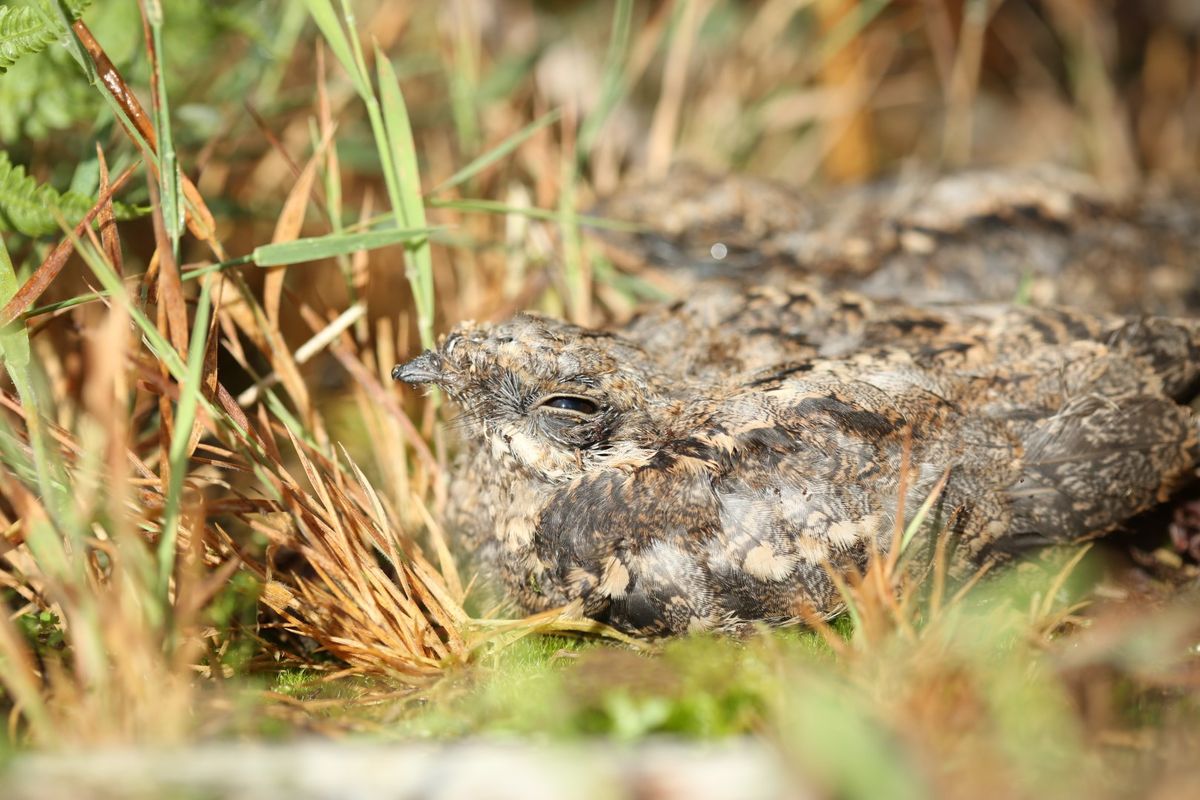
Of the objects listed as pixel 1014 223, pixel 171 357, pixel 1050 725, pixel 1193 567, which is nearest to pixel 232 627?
pixel 171 357

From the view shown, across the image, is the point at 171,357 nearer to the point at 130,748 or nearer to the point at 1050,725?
the point at 130,748

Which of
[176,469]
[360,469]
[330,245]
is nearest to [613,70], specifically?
[330,245]

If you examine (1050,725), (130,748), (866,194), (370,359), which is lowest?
(1050,725)

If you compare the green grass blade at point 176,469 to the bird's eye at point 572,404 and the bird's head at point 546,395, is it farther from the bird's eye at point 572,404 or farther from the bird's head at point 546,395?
the bird's eye at point 572,404

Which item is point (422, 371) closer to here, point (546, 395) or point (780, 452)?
point (546, 395)

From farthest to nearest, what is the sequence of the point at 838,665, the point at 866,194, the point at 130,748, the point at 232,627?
the point at 866,194 → the point at 232,627 → the point at 838,665 → the point at 130,748

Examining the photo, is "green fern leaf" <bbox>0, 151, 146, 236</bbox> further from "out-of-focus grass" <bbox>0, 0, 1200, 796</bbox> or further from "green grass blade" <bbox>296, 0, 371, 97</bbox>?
"green grass blade" <bbox>296, 0, 371, 97</bbox>

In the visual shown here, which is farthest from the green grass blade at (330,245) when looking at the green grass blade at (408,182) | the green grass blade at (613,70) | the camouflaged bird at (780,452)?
the green grass blade at (613,70)
